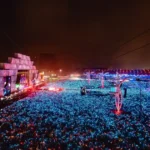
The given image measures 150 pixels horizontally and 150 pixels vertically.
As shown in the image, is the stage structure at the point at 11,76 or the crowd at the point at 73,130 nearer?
the crowd at the point at 73,130

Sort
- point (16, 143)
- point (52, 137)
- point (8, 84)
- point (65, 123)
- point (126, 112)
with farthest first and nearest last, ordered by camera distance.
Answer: point (8, 84), point (126, 112), point (65, 123), point (52, 137), point (16, 143)

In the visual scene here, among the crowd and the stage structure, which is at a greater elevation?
the stage structure

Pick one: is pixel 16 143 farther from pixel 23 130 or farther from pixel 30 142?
pixel 23 130

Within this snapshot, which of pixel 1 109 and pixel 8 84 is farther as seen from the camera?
pixel 8 84

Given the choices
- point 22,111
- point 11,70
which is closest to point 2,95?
point 11,70

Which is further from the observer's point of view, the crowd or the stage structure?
the stage structure

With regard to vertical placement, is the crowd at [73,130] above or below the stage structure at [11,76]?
below

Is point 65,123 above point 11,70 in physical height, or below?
below

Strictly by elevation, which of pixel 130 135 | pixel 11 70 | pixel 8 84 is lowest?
pixel 130 135

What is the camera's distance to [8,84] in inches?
1117

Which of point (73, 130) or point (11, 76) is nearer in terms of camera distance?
point (73, 130)

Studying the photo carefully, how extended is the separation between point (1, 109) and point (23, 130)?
7.71 metres

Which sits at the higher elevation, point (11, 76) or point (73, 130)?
point (11, 76)

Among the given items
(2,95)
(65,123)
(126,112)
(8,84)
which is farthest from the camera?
(8,84)
